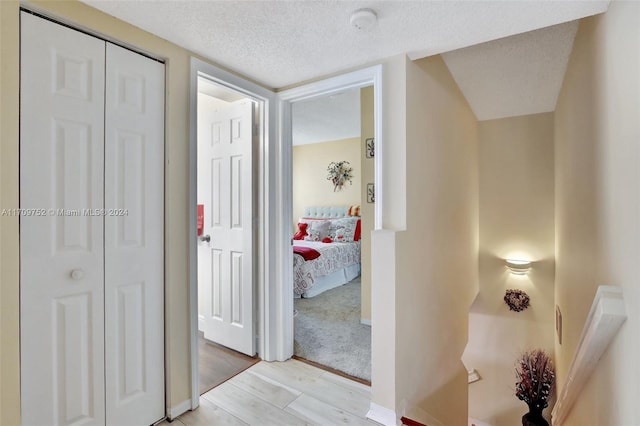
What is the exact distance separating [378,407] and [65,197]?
81.3 inches

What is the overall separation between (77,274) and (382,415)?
1.85m

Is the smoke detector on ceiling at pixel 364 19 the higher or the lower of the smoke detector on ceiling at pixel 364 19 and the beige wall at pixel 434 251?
the higher

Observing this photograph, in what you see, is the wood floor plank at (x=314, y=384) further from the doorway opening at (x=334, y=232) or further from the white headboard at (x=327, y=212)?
the white headboard at (x=327, y=212)

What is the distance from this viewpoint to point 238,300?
8.54 ft

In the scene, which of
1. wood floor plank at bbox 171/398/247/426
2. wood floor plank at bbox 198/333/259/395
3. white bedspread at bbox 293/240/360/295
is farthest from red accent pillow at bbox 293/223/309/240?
wood floor plank at bbox 171/398/247/426

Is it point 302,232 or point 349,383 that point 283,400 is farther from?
point 302,232

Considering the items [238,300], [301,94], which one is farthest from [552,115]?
[238,300]

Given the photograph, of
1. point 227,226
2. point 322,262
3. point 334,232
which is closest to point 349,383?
point 227,226

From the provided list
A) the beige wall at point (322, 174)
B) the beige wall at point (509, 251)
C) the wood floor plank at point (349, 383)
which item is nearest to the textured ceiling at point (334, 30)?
the beige wall at point (509, 251)

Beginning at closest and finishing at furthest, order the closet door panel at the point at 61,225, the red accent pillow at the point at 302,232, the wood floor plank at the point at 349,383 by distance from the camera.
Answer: the closet door panel at the point at 61,225 → the wood floor plank at the point at 349,383 → the red accent pillow at the point at 302,232

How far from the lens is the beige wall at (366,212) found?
10.9 feet

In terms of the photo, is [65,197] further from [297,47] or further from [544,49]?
[544,49]

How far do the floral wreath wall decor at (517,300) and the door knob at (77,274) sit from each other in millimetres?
4479

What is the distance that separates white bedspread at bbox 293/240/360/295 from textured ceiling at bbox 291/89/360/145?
6.64 feet
